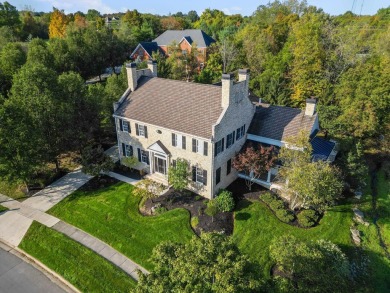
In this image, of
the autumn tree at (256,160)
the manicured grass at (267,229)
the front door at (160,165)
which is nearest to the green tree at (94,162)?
the front door at (160,165)

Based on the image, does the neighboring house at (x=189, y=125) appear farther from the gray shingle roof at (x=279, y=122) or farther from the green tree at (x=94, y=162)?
the green tree at (x=94, y=162)

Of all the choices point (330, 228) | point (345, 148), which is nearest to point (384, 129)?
point (345, 148)

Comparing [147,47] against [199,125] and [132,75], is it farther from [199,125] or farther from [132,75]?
[199,125]

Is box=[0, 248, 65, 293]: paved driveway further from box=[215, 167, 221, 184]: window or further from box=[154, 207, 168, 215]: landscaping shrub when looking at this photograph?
box=[215, 167, 221, 184]: window

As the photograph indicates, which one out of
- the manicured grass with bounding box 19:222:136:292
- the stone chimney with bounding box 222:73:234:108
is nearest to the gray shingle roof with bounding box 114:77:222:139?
the stone chimney with bounding box 222:73:234:108

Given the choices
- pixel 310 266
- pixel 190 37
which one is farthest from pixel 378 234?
pixel 190 37

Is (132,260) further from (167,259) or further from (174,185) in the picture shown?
(167,259)
